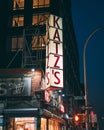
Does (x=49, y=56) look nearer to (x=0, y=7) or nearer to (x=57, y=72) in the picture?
(x=57, y=72)

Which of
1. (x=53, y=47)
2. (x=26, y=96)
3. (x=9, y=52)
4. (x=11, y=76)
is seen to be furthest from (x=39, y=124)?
(x=9, y=52)

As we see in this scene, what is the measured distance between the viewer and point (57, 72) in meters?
23.4

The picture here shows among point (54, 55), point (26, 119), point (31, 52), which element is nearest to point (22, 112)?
point (26, 119)

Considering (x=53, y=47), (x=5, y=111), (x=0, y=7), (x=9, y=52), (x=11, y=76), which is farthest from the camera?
(x=0, y=7)

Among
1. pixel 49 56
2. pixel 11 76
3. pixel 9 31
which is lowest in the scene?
pixel 11 76

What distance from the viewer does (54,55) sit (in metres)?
24.1

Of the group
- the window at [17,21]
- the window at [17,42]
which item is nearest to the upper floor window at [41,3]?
the window at [17,21]

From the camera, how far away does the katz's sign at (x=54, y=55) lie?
2297 cm

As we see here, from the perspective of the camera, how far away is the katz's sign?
22969mm

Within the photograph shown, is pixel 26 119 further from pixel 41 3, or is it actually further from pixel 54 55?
A: pixel 41 3

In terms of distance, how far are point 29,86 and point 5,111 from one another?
2.67 metres

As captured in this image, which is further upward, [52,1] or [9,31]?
[52,1]

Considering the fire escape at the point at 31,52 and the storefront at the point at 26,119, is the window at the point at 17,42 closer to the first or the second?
the fire escape at the point at 31,52

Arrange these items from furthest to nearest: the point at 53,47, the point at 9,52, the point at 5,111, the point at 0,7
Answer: the point at 0,7 < the point at 9,52 < the point at 53,47 < the point at 5,111
